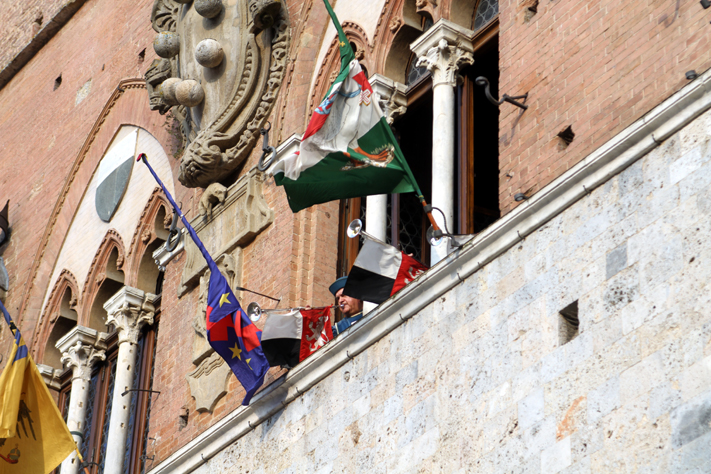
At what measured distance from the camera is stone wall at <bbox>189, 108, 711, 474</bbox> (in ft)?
21.0

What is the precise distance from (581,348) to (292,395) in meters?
2.68

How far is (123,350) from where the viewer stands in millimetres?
12703

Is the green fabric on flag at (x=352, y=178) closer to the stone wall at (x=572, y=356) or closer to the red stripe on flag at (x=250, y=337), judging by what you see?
the stone wall at (x=572, y=356)

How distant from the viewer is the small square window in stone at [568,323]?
7094mm

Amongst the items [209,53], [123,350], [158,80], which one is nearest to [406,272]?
[209,53]

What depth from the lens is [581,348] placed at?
273 inches

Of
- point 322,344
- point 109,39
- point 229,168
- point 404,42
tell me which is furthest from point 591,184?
point 109,39

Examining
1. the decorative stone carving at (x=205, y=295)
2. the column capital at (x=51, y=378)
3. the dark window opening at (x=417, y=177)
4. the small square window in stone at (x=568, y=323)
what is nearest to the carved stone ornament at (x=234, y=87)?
the decorative stone carving at (x=205, y=295)

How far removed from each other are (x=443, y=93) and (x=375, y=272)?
4.81ft

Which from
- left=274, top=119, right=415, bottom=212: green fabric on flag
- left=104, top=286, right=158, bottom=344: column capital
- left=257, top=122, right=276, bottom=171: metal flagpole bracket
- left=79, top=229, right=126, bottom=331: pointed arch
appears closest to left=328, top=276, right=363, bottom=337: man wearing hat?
left=274, top=119, right=415, bottom=212: green fabric on flag

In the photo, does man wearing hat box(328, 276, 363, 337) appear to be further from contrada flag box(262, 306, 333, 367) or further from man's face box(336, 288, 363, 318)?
contrada flag box(262, 306, 333, 367)

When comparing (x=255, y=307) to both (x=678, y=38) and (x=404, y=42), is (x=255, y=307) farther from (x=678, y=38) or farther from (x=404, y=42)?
(x=678, y=38)

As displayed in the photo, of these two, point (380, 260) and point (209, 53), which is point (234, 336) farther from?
point (209, 53)

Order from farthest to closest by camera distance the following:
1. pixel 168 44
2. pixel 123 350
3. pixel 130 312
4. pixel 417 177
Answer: pixel 130 312, pixel 123 350, pixel 168 44, pixel 417 177
